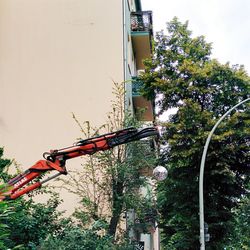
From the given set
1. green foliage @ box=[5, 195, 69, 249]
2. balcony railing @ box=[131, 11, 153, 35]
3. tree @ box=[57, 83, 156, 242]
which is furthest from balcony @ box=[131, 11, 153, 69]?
green foliage @ box=[5, 195, 69, 249]

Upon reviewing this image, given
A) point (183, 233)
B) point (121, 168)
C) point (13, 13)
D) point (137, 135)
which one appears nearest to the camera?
point (137, 135)

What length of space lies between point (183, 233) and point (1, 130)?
325 inches

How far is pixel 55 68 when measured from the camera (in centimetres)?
1862

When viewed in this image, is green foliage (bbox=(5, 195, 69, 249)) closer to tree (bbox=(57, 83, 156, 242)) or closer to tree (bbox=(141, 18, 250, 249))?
tree (bbox=(57, 83, 156, 242))

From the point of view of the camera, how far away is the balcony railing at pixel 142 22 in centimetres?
2181

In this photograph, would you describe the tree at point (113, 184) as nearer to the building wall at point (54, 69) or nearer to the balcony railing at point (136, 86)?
the building wall at point (54, 69)

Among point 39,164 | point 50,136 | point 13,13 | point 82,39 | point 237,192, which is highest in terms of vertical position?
point 13,13

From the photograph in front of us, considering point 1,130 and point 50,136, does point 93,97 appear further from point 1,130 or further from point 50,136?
point 1,130

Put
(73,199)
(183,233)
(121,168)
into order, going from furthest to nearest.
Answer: (183,233) → (73,199) → (121,168)

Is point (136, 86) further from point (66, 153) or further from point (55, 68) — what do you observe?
point (66, 153)

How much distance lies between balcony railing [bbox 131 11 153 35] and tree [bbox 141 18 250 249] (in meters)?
2.33

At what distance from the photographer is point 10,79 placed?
61.5 feet

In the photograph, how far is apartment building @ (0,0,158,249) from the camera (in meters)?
17.9

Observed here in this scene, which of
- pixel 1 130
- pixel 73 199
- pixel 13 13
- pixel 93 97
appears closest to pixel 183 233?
pixel 73 199
